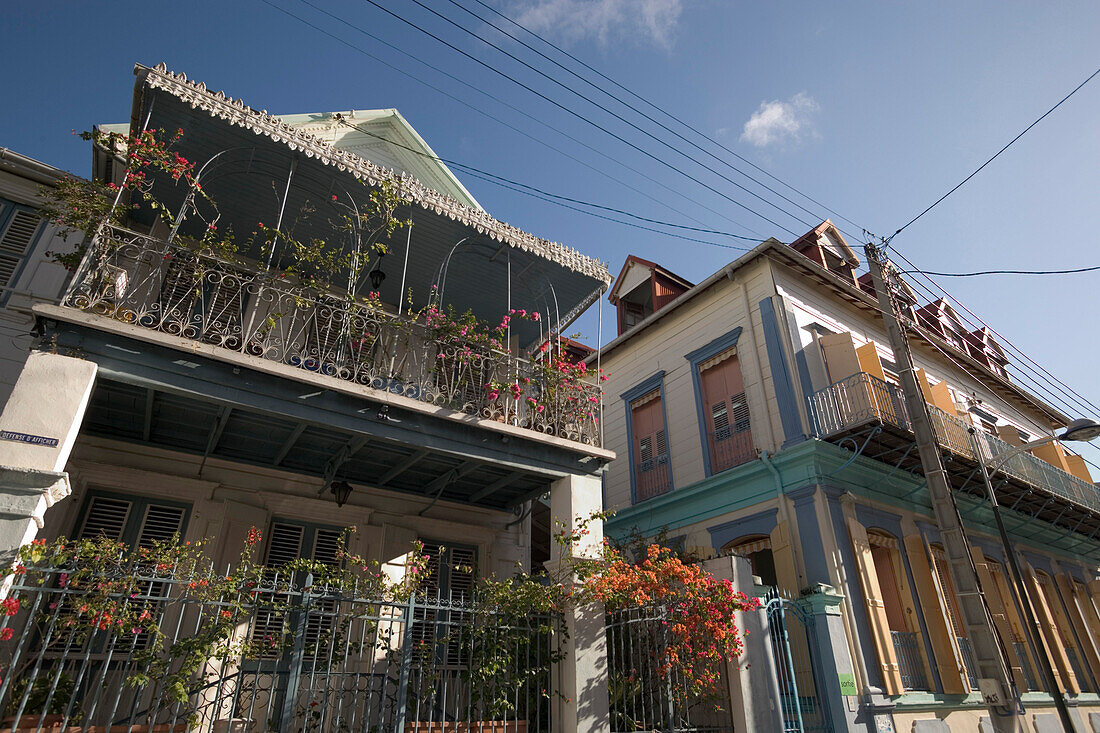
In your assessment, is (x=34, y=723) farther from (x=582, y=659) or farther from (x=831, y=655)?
(x=831, y=655)

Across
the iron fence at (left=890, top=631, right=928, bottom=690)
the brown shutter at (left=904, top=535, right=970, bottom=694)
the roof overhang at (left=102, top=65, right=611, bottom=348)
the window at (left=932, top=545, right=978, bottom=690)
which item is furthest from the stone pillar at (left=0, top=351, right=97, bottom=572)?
the brown shutter at (left=904, top=535, right=970, bottom=694)

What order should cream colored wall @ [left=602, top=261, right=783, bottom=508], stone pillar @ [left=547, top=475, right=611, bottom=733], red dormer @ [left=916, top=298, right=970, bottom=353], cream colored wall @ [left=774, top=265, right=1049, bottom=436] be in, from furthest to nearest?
1. red dormer @ [left=916, top=298, right=970, bottom=353]
2. cream colored wall @ [left=774, top=265, right=1049, bottom=436]
3. cream colored wall @ [left=602, top=261, right=783, bottom=508]
4. stone pillar @ [left=547, top=475, right=611, bottom=733]

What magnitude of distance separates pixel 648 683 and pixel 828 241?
40.6 ft

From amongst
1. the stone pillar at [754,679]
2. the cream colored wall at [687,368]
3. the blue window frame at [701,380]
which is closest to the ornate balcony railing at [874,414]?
the cream colored wall at [687,368]

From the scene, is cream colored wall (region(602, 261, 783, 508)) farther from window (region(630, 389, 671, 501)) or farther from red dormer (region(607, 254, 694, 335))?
red dormer (region(607, 254, 694, 335))

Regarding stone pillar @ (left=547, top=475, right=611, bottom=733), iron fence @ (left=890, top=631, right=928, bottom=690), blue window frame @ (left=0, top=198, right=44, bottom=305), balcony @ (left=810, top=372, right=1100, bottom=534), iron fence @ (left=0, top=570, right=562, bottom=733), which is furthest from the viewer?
balcony @ (left=810, top=372, right=1100, bottom=534)

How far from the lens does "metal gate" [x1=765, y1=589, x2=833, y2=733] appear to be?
25.5 feet

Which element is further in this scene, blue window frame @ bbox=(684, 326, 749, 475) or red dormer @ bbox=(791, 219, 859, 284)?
red dormer @ bbox=(791, 219, 859, 284)

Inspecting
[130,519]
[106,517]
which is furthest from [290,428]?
[106,517]

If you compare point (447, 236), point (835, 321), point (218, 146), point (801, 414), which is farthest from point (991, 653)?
point (218, 146)

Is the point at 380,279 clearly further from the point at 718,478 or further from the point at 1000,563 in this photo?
the point at 1000,563

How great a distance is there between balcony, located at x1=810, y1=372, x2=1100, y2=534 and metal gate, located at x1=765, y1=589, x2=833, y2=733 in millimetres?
3310

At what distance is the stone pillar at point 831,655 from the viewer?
26.6ft

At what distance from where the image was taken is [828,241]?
50.9 feet
